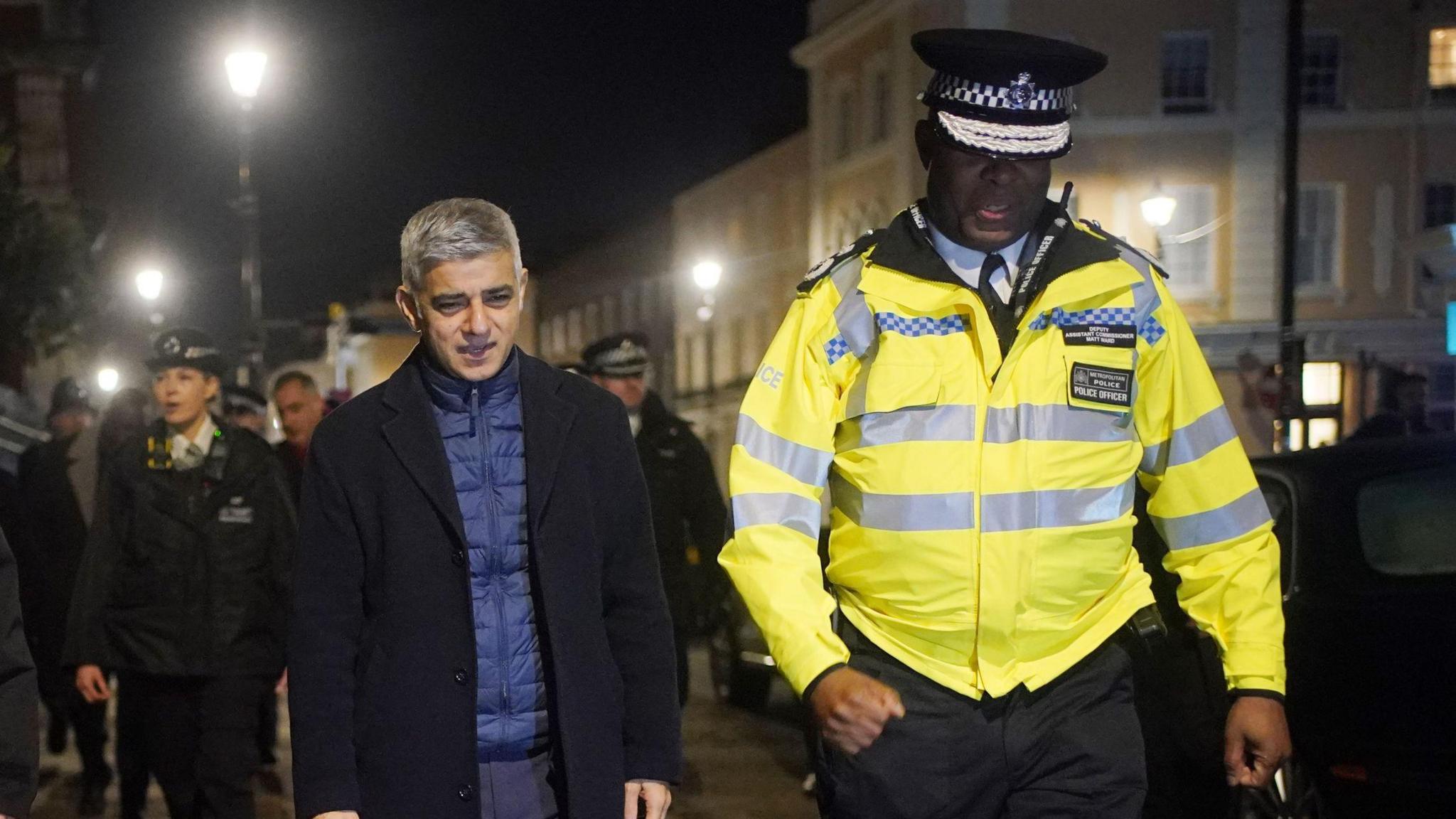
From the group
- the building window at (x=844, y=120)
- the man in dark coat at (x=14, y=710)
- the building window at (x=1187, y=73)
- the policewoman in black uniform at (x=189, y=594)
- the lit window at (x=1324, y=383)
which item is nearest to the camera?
the man in dark coat at (x=14, y=710)

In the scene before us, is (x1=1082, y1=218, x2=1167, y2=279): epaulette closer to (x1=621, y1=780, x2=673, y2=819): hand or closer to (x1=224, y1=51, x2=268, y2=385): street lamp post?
(x1=621, y1=780, x2=673, y2=819): hand

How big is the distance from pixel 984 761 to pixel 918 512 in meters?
0.50

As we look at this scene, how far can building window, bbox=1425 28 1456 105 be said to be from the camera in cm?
3703

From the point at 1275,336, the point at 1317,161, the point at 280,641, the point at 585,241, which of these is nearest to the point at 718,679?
the point at 280,641

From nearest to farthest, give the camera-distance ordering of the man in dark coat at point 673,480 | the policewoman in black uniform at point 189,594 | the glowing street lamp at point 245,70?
the policewoman in black uniform at point 189,594 → the man in dark coat at point 673,480 → the glowing street lamp at point 245,70

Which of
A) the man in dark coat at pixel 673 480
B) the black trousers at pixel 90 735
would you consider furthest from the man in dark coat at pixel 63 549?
the man in dark coat at pixel 673 480

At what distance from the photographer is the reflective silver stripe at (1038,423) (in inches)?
144

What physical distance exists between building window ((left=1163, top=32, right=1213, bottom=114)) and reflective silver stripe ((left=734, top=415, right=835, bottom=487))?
1399 inches

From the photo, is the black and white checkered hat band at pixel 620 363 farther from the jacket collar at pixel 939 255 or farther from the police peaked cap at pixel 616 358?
the jacket collar at pixel 939 255

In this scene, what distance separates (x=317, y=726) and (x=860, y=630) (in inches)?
44.2

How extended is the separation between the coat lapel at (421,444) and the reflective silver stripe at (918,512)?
0.83 meters

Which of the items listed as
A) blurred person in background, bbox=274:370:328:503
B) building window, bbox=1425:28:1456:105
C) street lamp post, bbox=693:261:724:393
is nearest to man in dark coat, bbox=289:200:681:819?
blurred person in background, bbox=274:370:328:503

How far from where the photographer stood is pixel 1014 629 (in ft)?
12.0

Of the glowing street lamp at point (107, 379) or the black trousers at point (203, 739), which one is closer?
the black trousers at point (203, 739)
